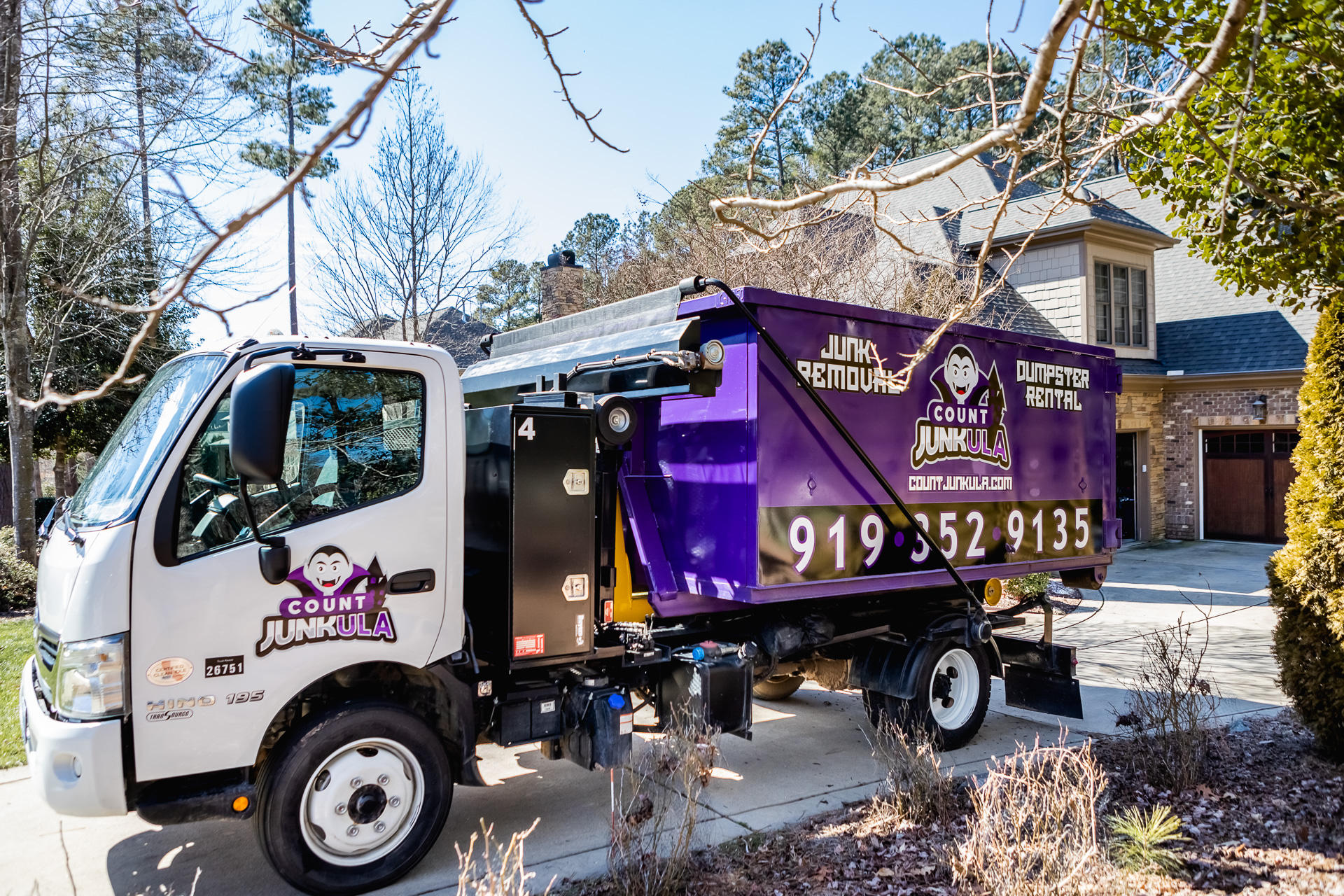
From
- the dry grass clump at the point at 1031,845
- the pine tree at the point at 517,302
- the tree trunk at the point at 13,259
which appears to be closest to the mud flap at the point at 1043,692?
the dry grass clump at the point at 1031,845

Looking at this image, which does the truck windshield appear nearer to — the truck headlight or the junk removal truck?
the junk removal truck

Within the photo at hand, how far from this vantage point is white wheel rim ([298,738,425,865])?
161 inches

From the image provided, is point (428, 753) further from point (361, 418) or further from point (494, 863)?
point (361, 418)

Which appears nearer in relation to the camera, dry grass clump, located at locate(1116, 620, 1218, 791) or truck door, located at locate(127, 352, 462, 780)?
truck door, located at locate(127, 352, 462, 780)

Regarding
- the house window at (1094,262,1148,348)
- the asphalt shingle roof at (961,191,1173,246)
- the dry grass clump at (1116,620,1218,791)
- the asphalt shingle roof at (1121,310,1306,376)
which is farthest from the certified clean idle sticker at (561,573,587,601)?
the house window at (1094,262,1148,348)

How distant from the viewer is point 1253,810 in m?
4.79

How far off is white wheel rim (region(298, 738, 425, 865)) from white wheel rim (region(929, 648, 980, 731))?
358 centimetres

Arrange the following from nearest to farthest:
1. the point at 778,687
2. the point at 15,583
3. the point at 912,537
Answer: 1. the point at 912,537
2. the point at 778,687
3. the point at 15,583

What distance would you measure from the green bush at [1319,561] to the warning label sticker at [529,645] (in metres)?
4.44

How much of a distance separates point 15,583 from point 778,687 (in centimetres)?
931

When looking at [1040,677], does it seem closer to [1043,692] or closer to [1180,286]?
[1043,692]

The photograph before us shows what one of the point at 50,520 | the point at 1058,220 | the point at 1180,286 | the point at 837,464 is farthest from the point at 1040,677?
the point at 1180,286

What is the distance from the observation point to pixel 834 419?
539cm

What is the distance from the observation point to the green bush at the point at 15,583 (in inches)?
428
